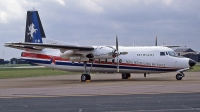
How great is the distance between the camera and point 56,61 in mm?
38125

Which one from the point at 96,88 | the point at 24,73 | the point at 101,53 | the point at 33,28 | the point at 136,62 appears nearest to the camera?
the point at 96,88

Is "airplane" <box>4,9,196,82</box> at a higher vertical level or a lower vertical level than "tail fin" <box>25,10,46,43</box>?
lower

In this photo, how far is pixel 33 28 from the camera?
40.0 m

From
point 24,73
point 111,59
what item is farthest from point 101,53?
point 24,73

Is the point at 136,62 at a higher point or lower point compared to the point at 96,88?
higher

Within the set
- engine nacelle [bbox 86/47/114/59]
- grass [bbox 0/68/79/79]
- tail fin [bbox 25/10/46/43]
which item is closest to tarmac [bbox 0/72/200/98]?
engine nacelle [bbox 86/47/114/59]

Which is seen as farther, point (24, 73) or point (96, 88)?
point (24, 73)

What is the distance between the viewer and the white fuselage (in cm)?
3503

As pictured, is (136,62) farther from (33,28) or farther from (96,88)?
(33,28)

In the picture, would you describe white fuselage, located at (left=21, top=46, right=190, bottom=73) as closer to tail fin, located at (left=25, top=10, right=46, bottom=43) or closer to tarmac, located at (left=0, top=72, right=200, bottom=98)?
tarmac, located at (left=0, top=72, right=200, bottom=98)

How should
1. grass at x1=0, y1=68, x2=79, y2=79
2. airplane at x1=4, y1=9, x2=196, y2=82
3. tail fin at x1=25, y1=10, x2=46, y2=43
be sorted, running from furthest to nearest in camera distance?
grass at x1=0, y1=68, x2=79, y2=79 → tail fin at x1=25, y1=10, x2=46, y2=43 → airplane at x1=4, y1=9, x2=196, y2=82

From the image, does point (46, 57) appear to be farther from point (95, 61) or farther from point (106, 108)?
point (106, 108)

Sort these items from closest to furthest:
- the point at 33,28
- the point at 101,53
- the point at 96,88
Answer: the point at 96,88
the point at 101,53
the point at 33,28

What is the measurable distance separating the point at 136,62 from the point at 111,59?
7.46 feet
